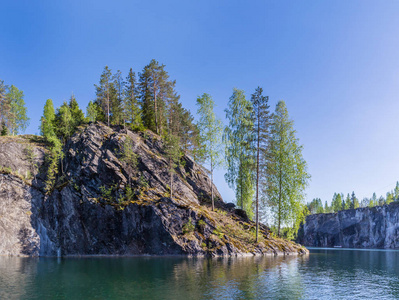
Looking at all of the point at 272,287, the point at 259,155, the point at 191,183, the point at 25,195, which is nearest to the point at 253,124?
the point at 259,155

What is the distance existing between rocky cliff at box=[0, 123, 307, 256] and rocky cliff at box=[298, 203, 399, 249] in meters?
101

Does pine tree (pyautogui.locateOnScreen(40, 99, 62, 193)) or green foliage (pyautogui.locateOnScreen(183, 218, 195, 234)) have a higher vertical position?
pine tree (pyautogui.locateOnScreen(40, 99, 62, 193))

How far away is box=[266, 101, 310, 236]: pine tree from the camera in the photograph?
49906 millimetres

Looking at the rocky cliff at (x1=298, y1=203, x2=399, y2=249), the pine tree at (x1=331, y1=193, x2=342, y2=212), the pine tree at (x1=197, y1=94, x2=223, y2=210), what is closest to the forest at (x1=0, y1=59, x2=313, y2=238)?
the pine tree at (x1=197, y1=94, x2=223, y2=210)

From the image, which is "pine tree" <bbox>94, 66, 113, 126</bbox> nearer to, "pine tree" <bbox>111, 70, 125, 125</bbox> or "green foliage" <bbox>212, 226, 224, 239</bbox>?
"pine tree" <bbox>111, 70, 125, 125</bbox>

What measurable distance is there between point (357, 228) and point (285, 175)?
354ft

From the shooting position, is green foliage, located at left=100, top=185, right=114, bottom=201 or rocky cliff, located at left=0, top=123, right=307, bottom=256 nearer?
rocky cliff, located at left=0, top=123, right=307, bottom=256

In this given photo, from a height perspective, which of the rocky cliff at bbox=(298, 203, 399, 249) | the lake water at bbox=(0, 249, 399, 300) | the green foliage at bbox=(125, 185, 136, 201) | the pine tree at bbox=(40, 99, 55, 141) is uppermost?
the pine tree at bbox=(40, 99, 55, 141)

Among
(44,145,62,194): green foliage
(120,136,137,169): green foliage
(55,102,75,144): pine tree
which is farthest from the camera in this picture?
(55,102,75,144): pine tree

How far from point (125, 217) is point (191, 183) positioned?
16.4 m

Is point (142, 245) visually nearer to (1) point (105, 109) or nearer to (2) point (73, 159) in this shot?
(2) point (73, 159)

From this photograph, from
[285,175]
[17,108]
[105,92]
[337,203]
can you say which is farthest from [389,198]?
[17,108]

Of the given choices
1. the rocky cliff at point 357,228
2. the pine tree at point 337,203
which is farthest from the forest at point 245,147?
the pine tree at point 337,203

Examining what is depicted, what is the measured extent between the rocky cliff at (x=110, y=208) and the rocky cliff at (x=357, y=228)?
101 m
